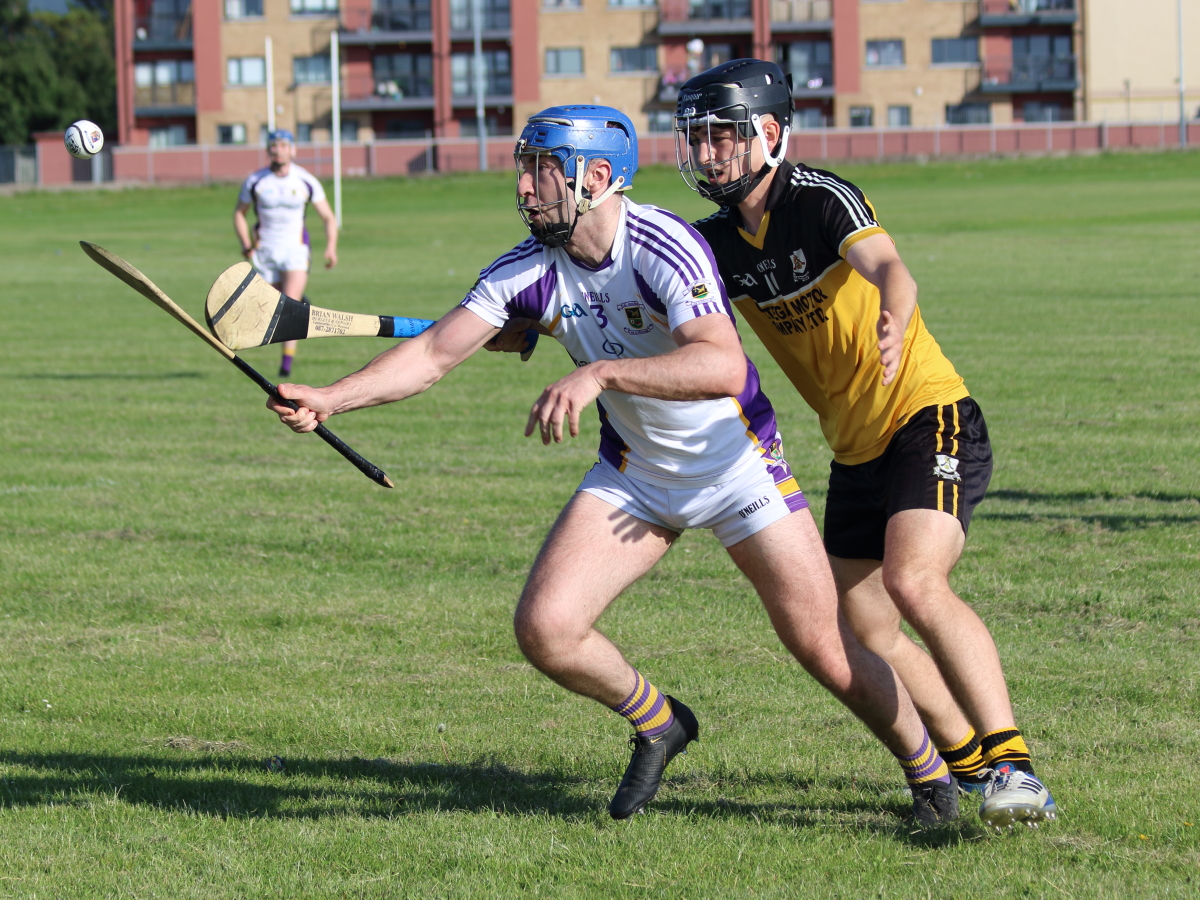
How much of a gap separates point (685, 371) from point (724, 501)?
608 mm

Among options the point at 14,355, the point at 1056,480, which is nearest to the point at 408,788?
the point at 1056,480

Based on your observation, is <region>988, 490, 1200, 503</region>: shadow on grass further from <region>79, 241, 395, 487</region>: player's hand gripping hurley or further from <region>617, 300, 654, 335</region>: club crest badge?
<region>79, 241, 395, 487</region>: player's hand gripping hurley

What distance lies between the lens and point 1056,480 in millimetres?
9797

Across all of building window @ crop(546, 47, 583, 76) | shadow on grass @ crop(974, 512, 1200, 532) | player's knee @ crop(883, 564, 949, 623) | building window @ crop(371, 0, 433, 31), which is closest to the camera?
player's knee @ crop(883, 564, 949, 623)

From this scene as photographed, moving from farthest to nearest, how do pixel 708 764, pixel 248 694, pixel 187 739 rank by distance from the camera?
pixel 248 694 < pixel 187 739 < pixel 708 764

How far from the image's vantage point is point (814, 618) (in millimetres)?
4609

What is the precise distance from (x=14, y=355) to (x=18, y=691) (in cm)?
1230

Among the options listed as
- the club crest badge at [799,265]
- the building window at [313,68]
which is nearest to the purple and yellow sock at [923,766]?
the club crest badge at [799,265]

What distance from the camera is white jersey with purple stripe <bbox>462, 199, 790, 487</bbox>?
459cm

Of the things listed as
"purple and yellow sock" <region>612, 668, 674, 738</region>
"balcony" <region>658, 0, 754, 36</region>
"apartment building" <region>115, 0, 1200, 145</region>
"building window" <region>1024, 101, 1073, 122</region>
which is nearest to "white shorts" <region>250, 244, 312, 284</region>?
"purple and yellow sock" <region>612, 668, 674, 738</region>

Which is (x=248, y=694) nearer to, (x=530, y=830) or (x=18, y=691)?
(x=18, y=691)

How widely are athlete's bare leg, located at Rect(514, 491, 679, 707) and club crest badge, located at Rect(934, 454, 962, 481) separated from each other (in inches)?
35.6

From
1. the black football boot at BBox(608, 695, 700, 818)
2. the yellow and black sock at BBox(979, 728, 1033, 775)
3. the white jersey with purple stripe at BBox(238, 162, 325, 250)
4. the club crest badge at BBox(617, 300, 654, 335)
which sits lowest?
the black football boot at BBox(608, 695, 700, 818)

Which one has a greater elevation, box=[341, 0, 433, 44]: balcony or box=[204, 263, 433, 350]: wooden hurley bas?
box=[341, 0, 433, 44]: balcony
